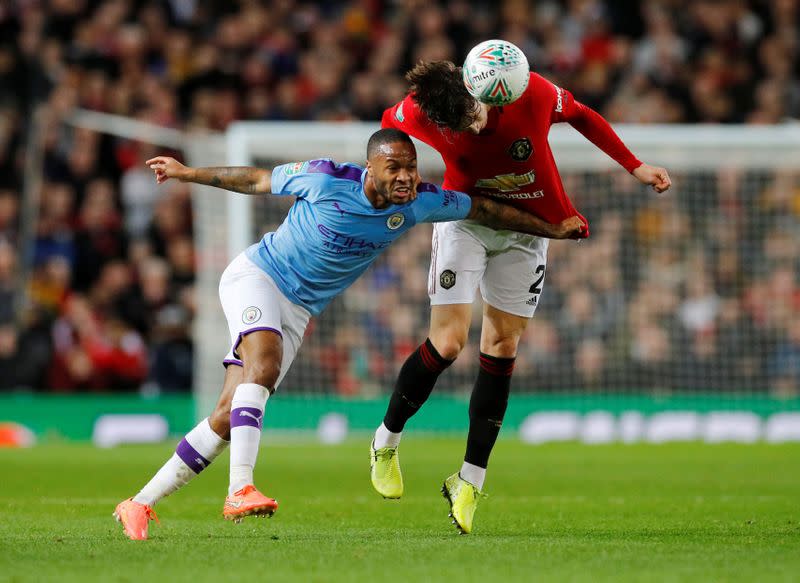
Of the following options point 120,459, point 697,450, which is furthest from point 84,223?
point 697,450

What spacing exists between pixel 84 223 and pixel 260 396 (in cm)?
1260

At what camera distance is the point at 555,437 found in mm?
18062

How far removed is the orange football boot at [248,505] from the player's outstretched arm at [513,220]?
7.10 ft

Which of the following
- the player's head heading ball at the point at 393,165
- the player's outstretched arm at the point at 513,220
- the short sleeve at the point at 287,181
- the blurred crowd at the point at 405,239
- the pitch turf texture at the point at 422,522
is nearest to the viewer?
the pitch turf texture at the point at 422,522

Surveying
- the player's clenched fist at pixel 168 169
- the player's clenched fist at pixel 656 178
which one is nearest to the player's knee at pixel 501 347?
the player's clenched fist at pixel 656 178

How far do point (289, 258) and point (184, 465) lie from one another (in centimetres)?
132

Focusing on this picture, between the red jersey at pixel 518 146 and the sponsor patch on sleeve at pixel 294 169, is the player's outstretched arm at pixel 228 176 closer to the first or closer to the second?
the sponsor patch on sleeve at pixel 294 169

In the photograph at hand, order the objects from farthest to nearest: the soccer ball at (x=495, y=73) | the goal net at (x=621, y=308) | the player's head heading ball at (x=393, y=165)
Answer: the goal net at (x=621, y=308)
the soccer ball at (x=495, y=73)
the player's head heading ball at (x=393, y=165)

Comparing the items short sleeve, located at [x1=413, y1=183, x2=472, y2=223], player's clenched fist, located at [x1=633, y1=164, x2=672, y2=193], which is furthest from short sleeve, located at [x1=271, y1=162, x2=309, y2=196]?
player's clenched fist, located at [x1=633, y1=164, x2=672, y2=193]

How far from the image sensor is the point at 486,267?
344 inches

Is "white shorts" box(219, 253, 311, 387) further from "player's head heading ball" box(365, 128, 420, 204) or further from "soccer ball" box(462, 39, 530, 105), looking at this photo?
"soccer ball" box(462, 39, 530, 105)

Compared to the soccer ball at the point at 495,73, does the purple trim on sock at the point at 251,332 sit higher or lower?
lower

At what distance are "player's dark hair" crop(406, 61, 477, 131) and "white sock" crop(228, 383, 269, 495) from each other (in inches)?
73.1

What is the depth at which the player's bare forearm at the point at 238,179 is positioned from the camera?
301 inches
